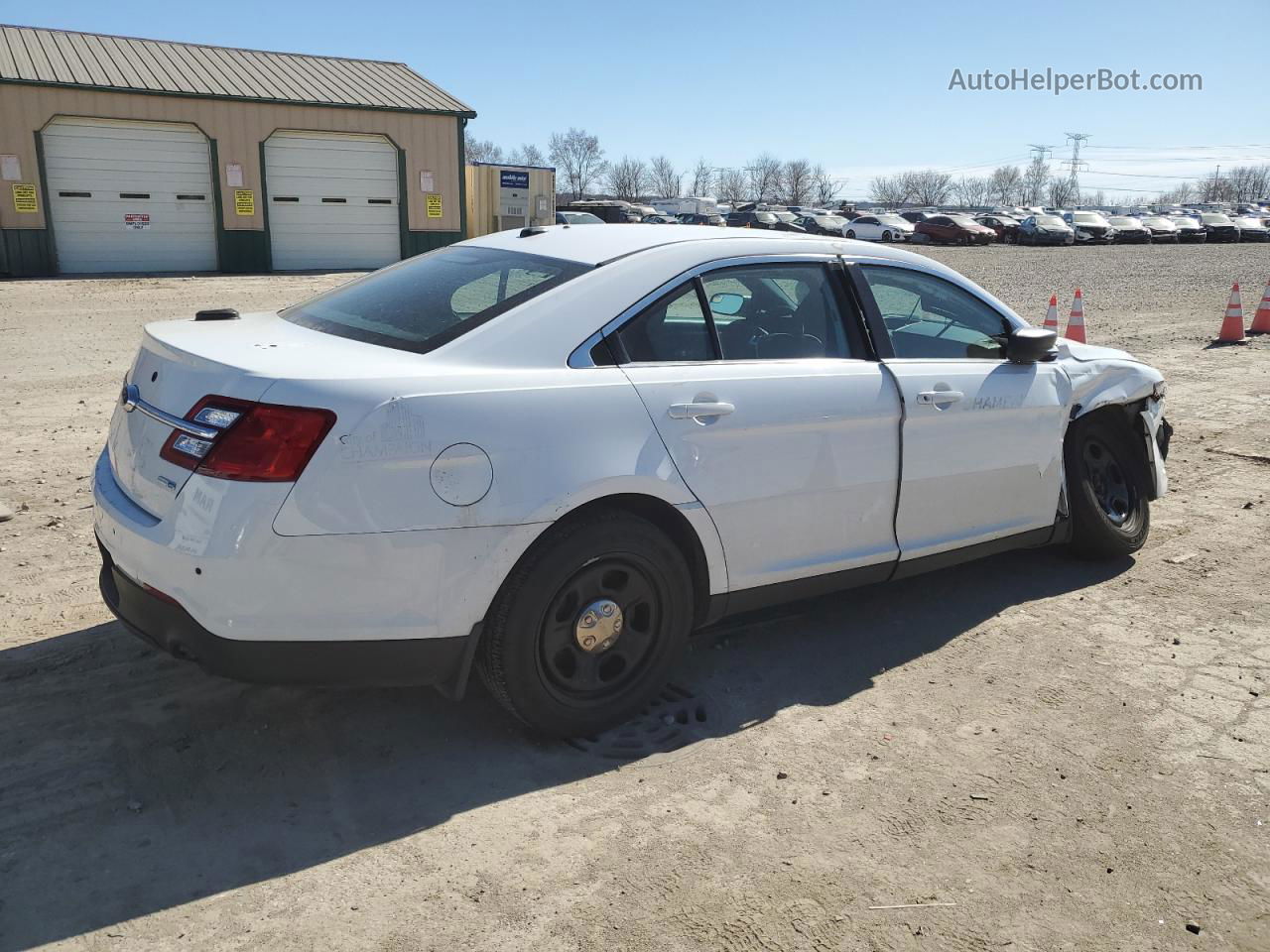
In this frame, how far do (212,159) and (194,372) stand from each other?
2299 cm

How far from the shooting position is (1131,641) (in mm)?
4422

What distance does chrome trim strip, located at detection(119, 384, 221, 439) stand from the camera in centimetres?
293

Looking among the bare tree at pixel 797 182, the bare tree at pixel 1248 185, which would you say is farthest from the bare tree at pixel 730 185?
the bare tree at pixel 1248 185

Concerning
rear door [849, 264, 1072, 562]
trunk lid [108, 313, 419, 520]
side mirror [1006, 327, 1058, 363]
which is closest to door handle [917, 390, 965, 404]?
rear door [849, 264, 1072, 562]

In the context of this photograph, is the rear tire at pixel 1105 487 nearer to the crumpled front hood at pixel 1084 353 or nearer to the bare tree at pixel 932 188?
the crumpled front hood at pixel 1084 353

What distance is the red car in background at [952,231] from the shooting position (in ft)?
144

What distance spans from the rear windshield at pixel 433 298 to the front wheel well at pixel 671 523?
0.69 meters

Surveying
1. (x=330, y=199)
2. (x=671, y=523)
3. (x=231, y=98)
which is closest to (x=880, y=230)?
(x=330, y=199)

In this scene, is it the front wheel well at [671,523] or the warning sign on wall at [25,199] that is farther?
the warning sign on wall at [25,199]

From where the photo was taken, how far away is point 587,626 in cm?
338

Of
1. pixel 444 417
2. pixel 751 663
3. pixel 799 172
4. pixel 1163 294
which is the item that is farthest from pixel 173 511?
pixel 799 172

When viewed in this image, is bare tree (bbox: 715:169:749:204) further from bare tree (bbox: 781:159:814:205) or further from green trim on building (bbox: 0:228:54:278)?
green trim on building (bbox: 0:228:54:278)

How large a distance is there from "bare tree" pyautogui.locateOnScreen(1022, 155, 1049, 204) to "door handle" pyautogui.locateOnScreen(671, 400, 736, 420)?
16236 centimetres

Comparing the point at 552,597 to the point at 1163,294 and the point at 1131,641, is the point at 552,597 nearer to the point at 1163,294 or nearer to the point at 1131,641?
the point at 1131,641
